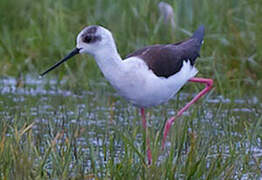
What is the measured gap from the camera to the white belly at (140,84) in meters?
4.80

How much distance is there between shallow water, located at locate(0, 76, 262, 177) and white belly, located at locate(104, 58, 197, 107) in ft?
1.08

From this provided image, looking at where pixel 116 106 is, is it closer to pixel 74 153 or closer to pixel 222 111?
pixel 222 111

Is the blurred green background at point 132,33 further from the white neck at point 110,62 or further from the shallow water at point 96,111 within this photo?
the white neck at point 110,62

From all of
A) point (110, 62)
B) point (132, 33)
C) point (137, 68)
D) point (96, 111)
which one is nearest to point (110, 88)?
point (96, 111)

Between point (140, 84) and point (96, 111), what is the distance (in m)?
1.47

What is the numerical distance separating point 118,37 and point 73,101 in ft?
4.17

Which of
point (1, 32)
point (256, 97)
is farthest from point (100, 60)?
point (1, 32)

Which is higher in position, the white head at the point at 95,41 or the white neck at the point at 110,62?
the white head at the point at 95,41

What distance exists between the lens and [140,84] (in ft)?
15.8

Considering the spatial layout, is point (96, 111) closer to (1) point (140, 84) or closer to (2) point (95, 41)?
(1) point (140, 84)

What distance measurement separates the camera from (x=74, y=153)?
4602 mm

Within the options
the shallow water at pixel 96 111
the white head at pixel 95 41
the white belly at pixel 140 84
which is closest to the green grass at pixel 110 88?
the shallow water at pixel 96 111

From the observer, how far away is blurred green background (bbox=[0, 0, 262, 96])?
6.91 metres

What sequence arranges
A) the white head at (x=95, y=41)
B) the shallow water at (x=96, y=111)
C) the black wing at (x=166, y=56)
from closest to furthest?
1. the white head at (x=95, y=41)
2. the black wing at (x=166, y=56)
3. the shallow water at (x=96, y=111)
